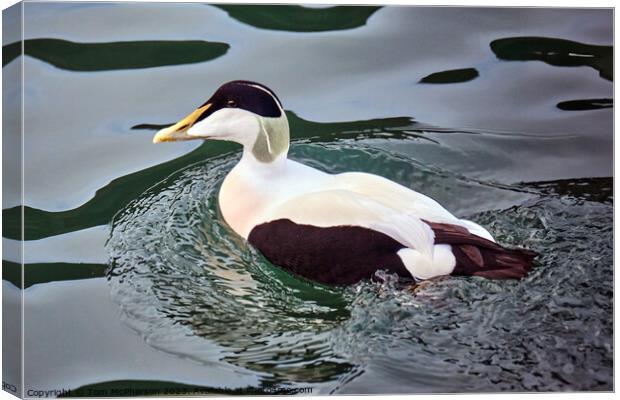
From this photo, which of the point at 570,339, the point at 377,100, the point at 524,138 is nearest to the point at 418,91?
the point at 377,100

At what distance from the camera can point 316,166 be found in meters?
4.22

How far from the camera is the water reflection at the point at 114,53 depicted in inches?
159

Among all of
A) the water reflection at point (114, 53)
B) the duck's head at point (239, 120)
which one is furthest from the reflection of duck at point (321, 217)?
the water reflection at point (114, 53)

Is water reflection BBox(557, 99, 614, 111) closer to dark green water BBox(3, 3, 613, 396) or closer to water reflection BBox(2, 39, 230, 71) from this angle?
dark green water BBox(3, 3, 613, 396)

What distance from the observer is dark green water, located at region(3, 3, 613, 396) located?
4.01 m

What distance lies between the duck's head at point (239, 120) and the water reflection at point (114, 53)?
0.54ft

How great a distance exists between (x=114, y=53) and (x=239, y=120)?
482 mm

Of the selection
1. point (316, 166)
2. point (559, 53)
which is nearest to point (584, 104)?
point (559, 53)

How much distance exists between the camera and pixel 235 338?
3982 mm

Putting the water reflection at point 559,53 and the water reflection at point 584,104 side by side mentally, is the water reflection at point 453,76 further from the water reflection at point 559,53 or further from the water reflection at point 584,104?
the water reflection at point 584,104

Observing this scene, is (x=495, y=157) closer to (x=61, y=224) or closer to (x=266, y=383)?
(x=266, y=383)

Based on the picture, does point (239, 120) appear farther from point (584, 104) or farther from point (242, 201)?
point (584, 104)

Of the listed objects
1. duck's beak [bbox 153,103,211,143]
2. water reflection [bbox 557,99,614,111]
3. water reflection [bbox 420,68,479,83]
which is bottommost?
water reflection [bbox 557,99,614,111]

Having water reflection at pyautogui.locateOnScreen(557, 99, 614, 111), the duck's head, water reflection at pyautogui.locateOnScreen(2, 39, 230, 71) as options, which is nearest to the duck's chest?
the duck's head
